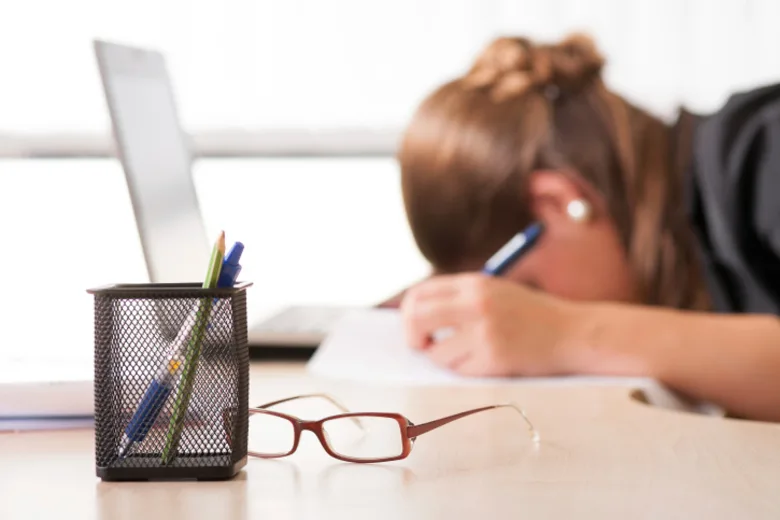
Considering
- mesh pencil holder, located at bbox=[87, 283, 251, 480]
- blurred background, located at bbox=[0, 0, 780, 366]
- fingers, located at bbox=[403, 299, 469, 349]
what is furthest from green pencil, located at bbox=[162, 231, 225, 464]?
blurred background, located at bbox=[0, 0, 780, 366]

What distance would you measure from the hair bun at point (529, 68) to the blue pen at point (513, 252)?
230 millimetres

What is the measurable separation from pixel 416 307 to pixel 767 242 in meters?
0.40

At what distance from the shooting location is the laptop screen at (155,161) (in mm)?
789

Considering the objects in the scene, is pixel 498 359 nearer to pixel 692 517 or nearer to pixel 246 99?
pixel 692 517

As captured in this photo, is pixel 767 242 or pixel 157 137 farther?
pixel 767 242

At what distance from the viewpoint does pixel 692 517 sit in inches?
17.7

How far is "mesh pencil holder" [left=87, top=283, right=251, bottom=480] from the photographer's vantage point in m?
0.51

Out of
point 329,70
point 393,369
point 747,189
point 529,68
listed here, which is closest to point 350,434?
point 393,369

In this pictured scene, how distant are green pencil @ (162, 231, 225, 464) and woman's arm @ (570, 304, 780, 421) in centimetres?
52

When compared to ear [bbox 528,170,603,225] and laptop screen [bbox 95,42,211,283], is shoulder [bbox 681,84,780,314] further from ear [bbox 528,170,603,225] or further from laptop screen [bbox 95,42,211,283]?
laptop screen [bbox 95,42,211,283]

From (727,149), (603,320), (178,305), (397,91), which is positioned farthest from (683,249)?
(178,305)

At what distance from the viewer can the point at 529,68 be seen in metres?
1.35

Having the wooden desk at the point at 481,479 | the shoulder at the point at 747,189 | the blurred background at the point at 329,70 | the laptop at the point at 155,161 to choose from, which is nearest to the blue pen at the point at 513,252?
the shoulder at the point at 747,189

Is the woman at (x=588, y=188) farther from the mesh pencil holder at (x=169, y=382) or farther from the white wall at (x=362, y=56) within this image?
the mesh pencil holder at (x=169, y=382)
